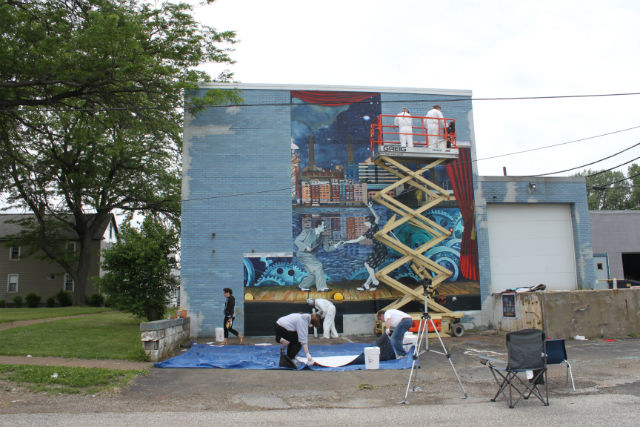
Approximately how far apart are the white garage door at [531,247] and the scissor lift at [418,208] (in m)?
2.83

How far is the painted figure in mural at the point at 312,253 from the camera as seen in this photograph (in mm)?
15969

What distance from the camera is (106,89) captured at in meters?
14.8

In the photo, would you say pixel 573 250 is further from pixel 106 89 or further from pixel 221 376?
pixel 106 89

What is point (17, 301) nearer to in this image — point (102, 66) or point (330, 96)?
point (102, 66)

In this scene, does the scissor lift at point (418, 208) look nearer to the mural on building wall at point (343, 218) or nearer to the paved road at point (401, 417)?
the mural on building wall at point (343, 218)

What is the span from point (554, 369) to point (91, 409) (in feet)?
29.8

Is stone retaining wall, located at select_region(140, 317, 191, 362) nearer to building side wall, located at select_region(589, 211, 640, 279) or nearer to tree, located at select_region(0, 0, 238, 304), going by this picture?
tree, located at select_region(0, 0, 238, 304)

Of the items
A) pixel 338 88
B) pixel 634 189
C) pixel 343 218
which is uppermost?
pixel 634 189

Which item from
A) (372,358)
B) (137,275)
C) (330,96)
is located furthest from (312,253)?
(372,358)

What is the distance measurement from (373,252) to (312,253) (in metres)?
2.18

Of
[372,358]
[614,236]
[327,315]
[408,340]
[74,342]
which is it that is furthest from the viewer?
[614,236]

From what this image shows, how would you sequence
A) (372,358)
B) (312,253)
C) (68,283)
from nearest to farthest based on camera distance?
(372,358)
(312,253)
(68,283)

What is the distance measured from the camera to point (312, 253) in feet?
52.9

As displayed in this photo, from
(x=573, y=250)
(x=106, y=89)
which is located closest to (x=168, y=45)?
(x=106, y=89)
